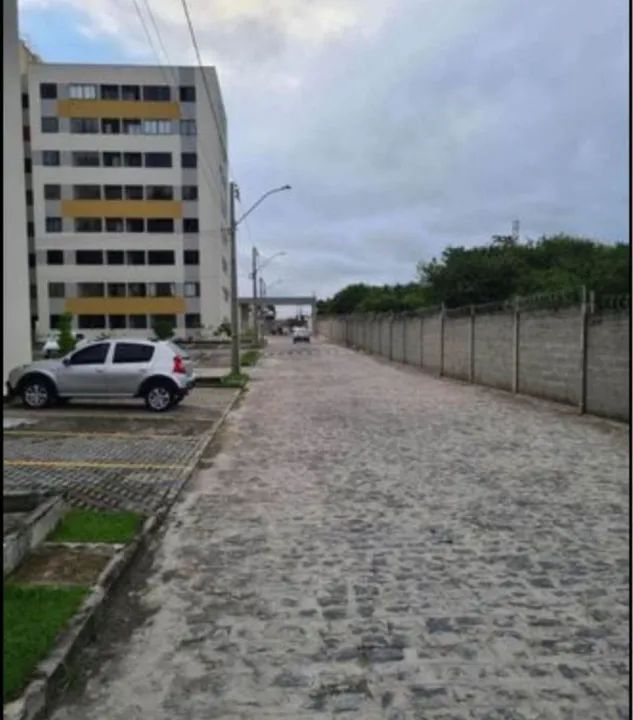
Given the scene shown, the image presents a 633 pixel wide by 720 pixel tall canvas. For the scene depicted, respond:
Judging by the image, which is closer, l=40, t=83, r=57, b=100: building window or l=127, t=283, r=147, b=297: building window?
l=40, t=83, r=57, b=100: building window

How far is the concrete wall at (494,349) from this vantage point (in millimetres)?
19859

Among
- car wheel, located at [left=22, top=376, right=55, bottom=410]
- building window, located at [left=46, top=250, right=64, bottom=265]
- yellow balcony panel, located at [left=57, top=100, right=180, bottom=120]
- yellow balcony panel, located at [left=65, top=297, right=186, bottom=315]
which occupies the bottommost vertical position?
car wheel, located at [left=22, top=376, right=55, bottom=410]

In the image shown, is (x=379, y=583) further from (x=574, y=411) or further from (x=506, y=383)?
(x=506, y=383)

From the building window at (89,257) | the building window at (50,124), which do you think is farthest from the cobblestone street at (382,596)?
the building window at (50,124)

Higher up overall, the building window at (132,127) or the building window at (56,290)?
the building window at (132,127)

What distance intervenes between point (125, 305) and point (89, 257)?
5829mm

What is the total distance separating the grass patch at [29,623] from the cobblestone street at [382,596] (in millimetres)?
273

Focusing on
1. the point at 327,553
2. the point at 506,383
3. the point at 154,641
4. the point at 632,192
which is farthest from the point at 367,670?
the point at 506,383

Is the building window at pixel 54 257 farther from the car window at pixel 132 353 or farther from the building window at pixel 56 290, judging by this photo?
the car window at pixel 132 353

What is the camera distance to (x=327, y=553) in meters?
5.85

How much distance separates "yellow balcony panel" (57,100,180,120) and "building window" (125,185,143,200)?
641 cm

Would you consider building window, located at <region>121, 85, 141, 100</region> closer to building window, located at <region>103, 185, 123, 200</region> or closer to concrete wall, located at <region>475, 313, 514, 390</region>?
building window, located at <region>103, 185, 123, 200</region>

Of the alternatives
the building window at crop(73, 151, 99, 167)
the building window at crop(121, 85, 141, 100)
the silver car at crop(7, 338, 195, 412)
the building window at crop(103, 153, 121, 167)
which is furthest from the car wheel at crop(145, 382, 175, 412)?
the building window at crop(121, 85, 141, 100)

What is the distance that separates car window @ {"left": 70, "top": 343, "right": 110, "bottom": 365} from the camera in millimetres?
15828
